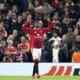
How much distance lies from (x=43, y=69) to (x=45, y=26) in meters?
3.26

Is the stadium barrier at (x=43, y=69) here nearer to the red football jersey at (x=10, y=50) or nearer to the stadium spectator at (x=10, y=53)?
the stadium spectator at (x=10, y=53)

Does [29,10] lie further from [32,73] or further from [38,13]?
[32,73]

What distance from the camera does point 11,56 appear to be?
17547mm

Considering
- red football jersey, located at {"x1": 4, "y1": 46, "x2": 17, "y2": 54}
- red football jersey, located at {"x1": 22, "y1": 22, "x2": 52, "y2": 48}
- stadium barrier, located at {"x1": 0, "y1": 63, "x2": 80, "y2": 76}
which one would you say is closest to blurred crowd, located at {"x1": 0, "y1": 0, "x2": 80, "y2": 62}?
red football jersey, located at {"x1": 4, "y1": 46, "x2": 17, "y2": 54}

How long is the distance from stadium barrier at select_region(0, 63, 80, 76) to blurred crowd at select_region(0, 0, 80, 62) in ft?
2.06

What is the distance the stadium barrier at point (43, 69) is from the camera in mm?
16578

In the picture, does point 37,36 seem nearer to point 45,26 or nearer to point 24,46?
point 24,46

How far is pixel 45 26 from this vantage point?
19594mm

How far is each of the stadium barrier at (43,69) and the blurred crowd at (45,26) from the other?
2.06 ft

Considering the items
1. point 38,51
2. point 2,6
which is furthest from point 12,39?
point 2,6

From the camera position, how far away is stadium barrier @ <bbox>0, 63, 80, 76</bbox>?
54.4 ft

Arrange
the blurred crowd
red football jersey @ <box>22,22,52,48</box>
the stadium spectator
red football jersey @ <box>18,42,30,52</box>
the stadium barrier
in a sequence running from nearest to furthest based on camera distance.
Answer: the stadium barrier, red football jersey @ <box>22,22,52,48</box>, the stadium spectator, the blurred crowd, red football jersey @ <box>18,42,30,52</box>

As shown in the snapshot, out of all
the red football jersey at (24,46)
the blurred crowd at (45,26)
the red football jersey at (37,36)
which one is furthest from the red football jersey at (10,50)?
the red football jersey at (37,36)

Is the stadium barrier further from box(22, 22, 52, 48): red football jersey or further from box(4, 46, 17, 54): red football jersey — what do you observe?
box(4, 46, 17, 54): red football jersey
